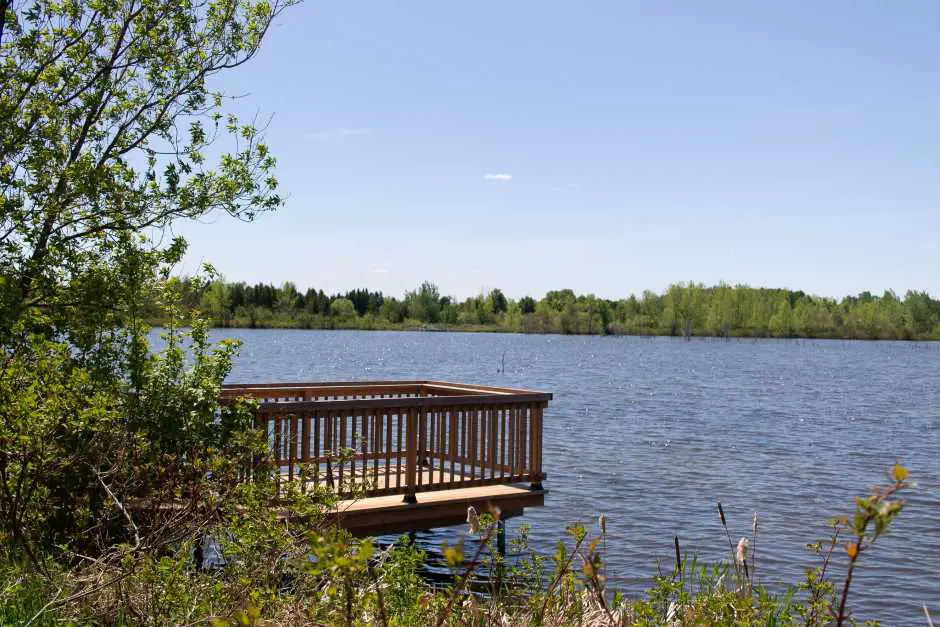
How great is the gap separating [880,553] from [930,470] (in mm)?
9379

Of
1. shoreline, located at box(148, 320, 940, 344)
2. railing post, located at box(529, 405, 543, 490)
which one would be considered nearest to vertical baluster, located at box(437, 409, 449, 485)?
railing post, located at box(529, 405, 543, 490)

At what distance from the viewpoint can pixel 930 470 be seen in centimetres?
2164

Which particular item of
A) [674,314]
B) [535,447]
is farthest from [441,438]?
[674,314]

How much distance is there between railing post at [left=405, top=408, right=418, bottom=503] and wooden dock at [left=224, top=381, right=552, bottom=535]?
0.01 metres

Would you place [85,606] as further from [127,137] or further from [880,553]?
[880,553]

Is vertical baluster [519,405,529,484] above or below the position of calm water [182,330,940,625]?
above

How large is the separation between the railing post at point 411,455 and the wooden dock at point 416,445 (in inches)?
0.4

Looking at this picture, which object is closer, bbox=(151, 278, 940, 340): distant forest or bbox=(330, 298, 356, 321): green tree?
bbox=(151, 278, 940, 340): distant forest

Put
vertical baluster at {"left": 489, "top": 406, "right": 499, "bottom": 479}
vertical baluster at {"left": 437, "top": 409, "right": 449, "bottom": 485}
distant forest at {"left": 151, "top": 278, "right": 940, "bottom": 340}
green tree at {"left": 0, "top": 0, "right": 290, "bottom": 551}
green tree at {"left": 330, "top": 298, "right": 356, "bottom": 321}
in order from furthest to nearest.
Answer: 1. green tree at {"left": 330, "top": 298, "right": 356, "bottom": 321}
2. distant forest at {"left": 151, "top": 278, "right": 940, "bottom": 340}
3. vertical baluster at {"left": 489, "top": 406, "right": 499, "bottom": 479}
4. vertical baluster at {"left": 437, "top": 409, "right": 449, "bottom": 485}
5. green tree at {"left": 0, "top": 0, "right": 290, "bottom": 551}

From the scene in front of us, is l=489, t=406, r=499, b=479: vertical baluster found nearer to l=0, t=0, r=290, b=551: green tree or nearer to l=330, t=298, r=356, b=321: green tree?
l=0, t=0, r=290, b=551: green tree

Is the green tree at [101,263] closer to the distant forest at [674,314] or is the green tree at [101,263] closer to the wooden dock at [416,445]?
the wooden dock at [416,445]

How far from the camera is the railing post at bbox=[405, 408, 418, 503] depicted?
9.88m

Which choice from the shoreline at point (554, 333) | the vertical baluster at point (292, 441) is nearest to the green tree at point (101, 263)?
the vertical baluster at point (292, 441)

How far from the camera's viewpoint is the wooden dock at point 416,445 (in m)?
9.20
